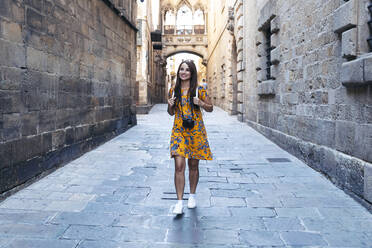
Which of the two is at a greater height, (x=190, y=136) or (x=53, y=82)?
(x=53, y=82)

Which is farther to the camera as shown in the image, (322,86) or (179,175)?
(322,86)

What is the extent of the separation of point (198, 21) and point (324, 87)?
28657 mm

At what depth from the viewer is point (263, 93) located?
8.12m

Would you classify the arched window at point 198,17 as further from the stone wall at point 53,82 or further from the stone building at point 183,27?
the stone wall at point 53,82

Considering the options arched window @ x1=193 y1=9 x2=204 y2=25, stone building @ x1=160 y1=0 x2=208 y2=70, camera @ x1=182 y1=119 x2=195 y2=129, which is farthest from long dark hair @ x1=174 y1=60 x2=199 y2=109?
arched window @ x1=193 y1=9 x2=204 y2=25

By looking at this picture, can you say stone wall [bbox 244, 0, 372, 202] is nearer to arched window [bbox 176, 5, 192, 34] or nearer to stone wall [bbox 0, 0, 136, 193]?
stone wall [bbox 0, 0, 136, 193]

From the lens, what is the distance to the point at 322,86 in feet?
15.3

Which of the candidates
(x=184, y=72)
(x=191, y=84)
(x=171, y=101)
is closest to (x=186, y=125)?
(x=171, y=101)

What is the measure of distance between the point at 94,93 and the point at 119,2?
357 cm

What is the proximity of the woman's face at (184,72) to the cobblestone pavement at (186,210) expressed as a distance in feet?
4.44

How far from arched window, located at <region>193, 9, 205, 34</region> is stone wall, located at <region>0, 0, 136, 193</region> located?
2379 centimetres

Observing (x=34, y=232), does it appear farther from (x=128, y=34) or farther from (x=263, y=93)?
(x=128, y=34)

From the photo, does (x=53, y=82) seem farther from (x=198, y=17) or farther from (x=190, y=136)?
(x=198, y=17)

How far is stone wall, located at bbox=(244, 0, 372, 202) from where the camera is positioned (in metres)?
3.50
